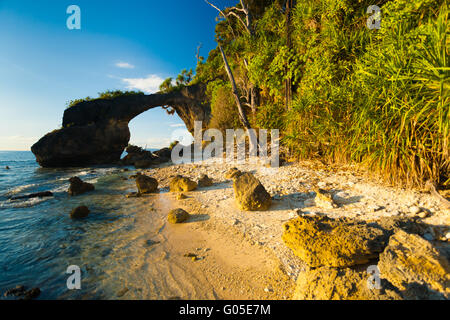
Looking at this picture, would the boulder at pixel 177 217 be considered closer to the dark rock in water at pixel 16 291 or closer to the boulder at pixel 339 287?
the dark rock in water at pixel 16 291

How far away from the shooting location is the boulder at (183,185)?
6.81 m

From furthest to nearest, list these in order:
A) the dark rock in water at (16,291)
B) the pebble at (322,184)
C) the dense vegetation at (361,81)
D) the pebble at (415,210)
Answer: the pebble at (322,184) < the dense vegetation at (361,81) < the pebble at (415,210) < the dark rock in water at (16,291)

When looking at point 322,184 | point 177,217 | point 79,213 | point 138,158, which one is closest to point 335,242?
point 322,184

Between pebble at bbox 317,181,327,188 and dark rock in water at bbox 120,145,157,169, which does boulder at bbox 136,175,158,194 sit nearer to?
pebble at bbox 317,181,327,188

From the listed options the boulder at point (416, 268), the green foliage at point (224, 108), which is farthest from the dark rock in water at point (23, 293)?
the green foliage at point (224, 108)

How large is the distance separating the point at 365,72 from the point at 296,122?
3.09m

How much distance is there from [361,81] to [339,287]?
16.9 feet

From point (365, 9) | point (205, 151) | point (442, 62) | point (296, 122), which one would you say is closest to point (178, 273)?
point (442, 62)

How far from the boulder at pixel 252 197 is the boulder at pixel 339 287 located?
2367 millimetres

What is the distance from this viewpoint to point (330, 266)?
2.26 meters

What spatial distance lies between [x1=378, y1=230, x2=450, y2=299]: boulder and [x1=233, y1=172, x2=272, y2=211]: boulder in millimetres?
2506

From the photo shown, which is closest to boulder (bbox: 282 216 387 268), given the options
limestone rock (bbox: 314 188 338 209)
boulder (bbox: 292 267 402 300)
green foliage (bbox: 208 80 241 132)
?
boulder (bbox: 292 267 402 300)

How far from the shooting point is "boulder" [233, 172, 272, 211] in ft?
14.6
